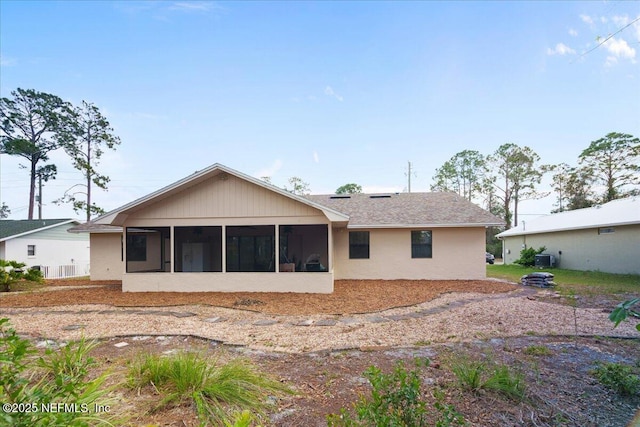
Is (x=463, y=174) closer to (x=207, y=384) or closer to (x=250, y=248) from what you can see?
(x=250, y=248)

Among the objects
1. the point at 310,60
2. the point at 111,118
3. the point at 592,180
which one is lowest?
the point at 592,180

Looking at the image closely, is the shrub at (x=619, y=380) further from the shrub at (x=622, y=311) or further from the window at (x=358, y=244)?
the window at (x=358, y=244)

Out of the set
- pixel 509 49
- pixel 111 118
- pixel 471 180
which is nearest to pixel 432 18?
pixel 509 49

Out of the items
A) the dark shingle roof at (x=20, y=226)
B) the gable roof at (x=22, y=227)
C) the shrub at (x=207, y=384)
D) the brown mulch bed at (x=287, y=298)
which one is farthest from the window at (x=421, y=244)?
the dark shingle roof at (x=20, y=226)

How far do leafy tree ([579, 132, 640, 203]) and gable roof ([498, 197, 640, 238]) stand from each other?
6369 millimetres

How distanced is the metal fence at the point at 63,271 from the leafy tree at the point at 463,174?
39.3m

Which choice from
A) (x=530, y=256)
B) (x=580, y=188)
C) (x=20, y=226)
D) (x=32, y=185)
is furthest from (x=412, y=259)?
(x=32, y=185)

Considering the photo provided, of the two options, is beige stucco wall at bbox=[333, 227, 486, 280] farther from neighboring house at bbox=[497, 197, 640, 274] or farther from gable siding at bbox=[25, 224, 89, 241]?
gable siding at bbox=[25, 224, 89, 241]

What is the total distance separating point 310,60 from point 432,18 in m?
4.87

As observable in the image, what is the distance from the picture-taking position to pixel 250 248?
1459 centimetres

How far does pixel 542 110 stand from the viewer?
42.6 feet

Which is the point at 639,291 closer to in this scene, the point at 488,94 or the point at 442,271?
the point at 442,271

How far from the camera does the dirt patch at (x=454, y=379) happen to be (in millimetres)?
3041

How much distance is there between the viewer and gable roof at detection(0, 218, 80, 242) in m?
19.5
